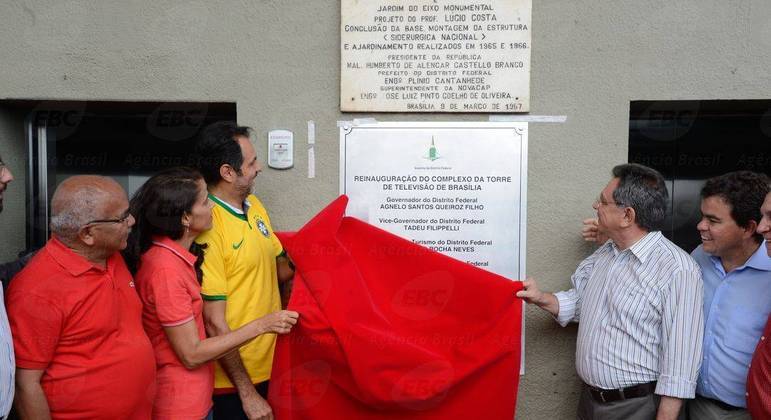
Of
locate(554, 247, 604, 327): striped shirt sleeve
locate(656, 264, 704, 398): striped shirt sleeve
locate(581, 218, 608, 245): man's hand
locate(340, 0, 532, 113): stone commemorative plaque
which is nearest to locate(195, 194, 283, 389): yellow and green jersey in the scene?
locate(340, 0, 532, 113): stone commemorative plaque

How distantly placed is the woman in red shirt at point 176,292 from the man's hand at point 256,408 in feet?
0.59

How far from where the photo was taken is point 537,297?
271 cm

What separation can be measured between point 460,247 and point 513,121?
0.73m

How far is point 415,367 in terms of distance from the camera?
97.3 inches

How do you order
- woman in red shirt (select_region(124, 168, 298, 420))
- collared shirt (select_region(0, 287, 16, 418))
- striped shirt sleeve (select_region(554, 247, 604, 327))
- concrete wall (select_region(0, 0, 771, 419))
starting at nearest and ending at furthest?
collared shirt (select_region(0, 287, 16, 418))
woman in red shirt (select_region(124, 168, 298, 420))
striped shirt sleeve (select_region(554, 247, 604, 327))
concrete wall (select_region(0, 0, 771, 419))

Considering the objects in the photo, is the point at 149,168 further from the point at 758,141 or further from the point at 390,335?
the point at 758,141

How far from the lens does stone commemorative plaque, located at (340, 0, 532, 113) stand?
306cm

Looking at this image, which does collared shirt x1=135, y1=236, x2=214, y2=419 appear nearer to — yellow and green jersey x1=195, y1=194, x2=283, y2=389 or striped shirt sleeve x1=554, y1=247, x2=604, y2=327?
yellow and green jersey x1=195, y1=194, x2=283, y2=389

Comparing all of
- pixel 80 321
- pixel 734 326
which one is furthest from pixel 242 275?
pixel 734 326

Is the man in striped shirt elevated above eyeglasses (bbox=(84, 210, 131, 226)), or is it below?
below

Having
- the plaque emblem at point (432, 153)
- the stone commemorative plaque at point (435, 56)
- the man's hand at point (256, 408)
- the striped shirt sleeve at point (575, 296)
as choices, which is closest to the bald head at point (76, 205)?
the man's hand at point (256, 408)

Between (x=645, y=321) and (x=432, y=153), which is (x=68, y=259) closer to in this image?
(x=432, y=153)

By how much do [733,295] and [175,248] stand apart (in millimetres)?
2409

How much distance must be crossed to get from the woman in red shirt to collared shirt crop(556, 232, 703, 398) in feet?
4.50
